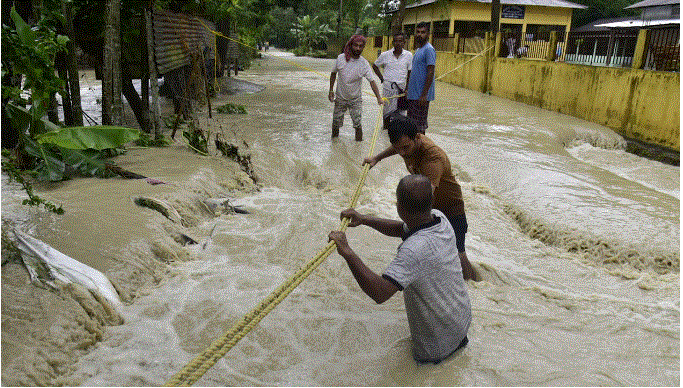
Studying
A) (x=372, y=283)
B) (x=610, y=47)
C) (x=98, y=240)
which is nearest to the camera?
(x=372, y=283)

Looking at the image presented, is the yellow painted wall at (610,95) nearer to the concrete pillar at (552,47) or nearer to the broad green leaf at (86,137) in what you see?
the concrete pillar at (552,47)

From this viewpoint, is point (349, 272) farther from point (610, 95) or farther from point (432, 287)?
point (610, 95)

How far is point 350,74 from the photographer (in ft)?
24.0

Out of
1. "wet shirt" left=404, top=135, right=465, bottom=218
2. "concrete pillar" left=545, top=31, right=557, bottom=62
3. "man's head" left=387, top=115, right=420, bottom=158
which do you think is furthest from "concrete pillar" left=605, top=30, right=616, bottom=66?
"man's head" left=387, top=115, right=420, bottom=158

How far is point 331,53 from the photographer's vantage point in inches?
1647

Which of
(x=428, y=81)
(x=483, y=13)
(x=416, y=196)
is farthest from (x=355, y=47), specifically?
(x=483, y=13)

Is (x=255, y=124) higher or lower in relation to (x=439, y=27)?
lower

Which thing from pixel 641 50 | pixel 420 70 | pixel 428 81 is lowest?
pixel 428 81

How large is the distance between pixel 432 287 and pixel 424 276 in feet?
0.30

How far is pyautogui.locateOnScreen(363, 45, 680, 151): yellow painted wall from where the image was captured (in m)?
8.78

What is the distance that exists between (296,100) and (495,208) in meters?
7.68

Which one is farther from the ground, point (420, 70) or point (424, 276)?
point (420, 70)

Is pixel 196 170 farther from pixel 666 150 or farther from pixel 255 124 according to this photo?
pixel 666 150

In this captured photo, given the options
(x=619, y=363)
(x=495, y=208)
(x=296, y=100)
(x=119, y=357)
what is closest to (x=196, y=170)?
(x=119, y=357)
